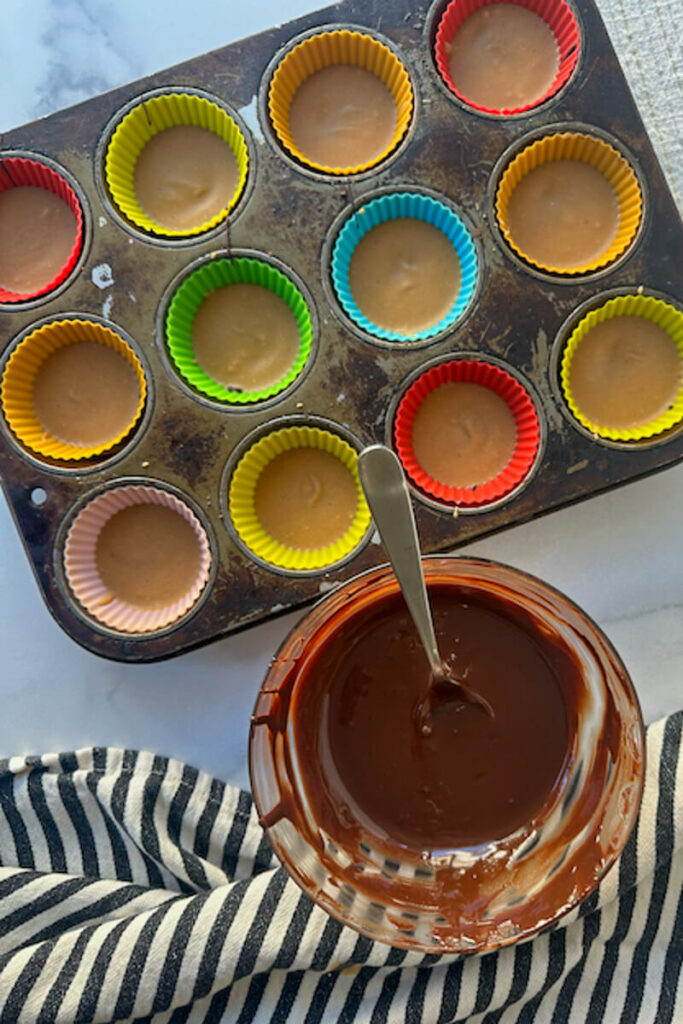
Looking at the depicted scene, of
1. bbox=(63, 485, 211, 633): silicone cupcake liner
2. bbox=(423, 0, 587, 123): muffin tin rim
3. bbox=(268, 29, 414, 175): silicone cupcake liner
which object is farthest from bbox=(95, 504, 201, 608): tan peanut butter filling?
bbox=(423, 0, 587, 123): muffin tin rim

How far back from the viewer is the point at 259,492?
1.36m

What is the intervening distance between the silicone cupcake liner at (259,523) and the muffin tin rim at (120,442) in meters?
0.15

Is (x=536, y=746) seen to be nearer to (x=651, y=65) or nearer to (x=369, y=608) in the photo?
(x=369, y=608)

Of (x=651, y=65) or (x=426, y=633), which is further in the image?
(x=651, y=65)

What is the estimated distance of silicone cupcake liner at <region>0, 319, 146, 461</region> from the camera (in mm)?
1309

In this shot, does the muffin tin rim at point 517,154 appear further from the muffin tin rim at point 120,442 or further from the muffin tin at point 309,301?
the muffin tin rim at point 120,442

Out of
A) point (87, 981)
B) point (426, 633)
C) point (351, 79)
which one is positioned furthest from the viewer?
point (351, 79)

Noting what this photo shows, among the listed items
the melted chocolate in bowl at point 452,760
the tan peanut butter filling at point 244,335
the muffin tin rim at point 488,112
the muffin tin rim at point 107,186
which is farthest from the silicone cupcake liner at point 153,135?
the melted chocolate in bowl at point 452,760

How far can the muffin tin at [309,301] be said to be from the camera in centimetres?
128

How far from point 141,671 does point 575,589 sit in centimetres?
65

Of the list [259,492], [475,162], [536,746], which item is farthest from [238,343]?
[536,746]

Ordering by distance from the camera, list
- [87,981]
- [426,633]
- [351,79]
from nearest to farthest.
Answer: [426,633] → [87,981] → [351,79]

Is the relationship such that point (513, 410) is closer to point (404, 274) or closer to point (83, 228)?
point (404, 274)

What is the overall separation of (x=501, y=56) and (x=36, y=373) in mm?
811
